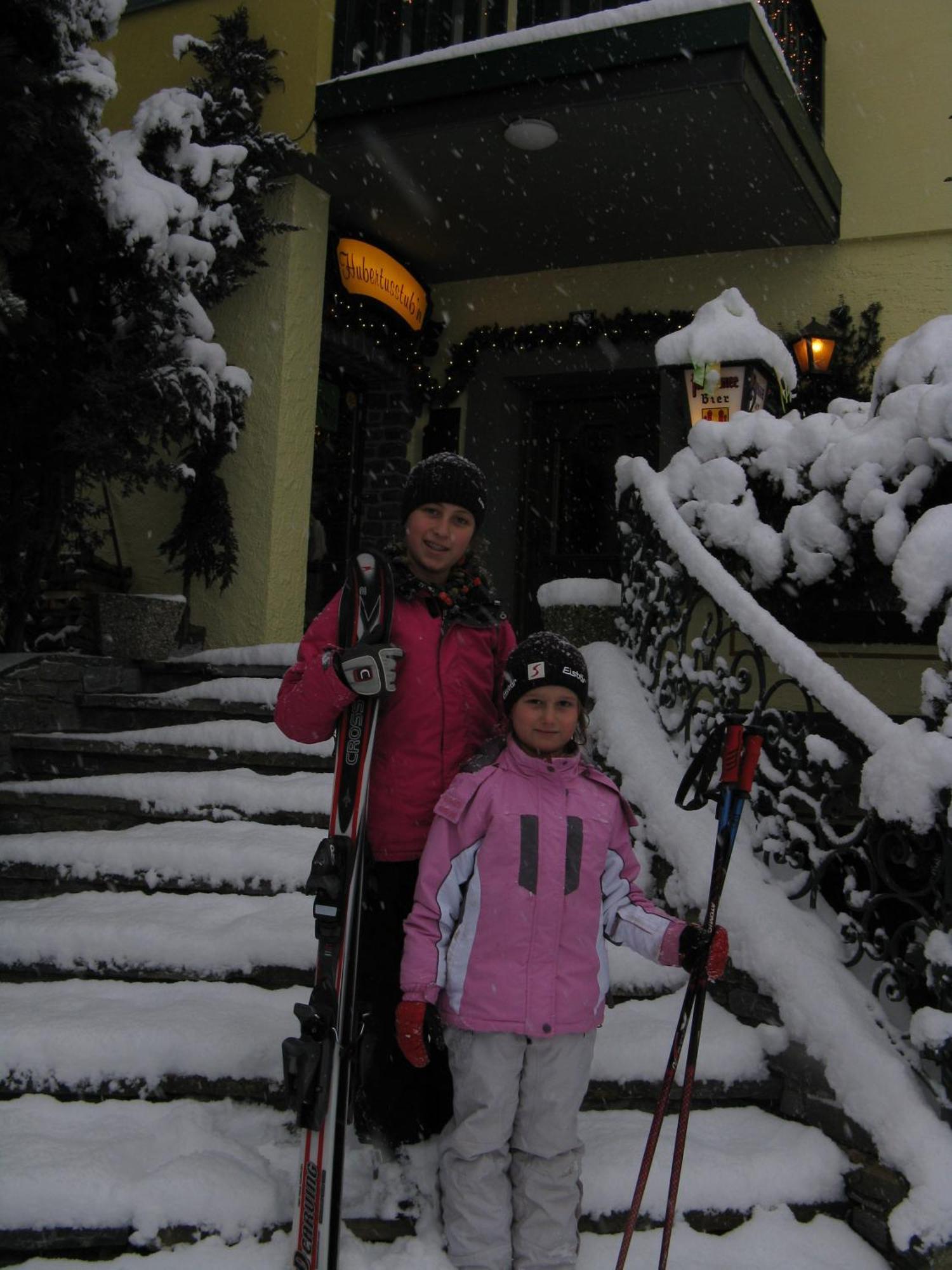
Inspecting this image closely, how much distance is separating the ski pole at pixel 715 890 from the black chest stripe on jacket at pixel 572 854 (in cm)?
30

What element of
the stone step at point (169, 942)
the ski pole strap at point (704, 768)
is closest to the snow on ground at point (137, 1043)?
the stone step at point (169, 942)

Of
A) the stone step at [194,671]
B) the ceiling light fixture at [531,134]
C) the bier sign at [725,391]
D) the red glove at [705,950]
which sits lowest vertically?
the red glove at [705,950]

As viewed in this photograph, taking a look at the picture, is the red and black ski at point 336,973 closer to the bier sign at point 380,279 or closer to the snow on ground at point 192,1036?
the snow on ground at point 192,1036

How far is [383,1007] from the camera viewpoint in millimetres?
2365

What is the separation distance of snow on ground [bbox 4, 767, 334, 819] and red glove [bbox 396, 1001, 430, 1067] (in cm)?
169

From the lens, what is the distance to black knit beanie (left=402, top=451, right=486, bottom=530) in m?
2.38

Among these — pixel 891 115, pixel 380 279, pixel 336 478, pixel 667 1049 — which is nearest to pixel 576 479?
pixel 336 478

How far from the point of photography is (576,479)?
24.9 feet

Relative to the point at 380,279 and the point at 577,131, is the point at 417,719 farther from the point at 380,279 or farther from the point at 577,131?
the point at 380,279

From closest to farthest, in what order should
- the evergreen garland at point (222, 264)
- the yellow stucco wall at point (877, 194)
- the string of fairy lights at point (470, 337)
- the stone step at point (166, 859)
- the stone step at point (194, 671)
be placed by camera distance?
the stone step at point (166, 859), the stone step at point (194, 671), the evergreen garland at point (222, 264), the yellow stucco wall at point (877, 194), the string of fairy lights at point (470, 337)

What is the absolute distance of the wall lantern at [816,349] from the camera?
Answer: 610 cm

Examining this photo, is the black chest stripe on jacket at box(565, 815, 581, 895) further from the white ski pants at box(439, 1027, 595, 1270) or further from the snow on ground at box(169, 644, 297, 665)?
the snow on ground at box(169, 644, 297, 665)

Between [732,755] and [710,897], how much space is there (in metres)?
0.30

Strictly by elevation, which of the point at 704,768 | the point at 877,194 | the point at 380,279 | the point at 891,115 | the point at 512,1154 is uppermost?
the point at 891,115
